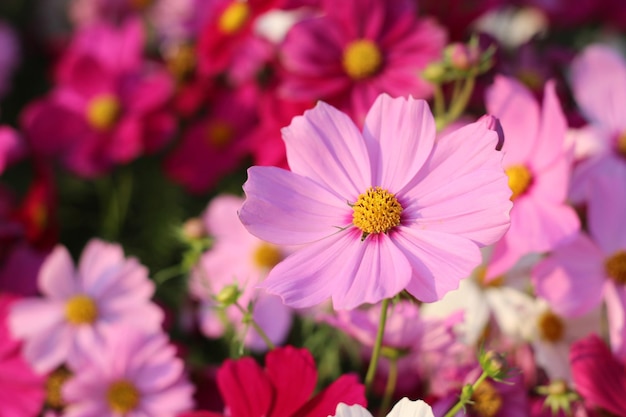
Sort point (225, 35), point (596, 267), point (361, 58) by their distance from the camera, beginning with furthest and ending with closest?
point (225, 35) < point (361, 58) < point (596, 267)

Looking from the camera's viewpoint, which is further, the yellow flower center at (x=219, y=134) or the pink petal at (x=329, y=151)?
the yellow flower center at (x=219, y=134)

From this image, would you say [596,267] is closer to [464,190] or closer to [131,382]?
[464,190]

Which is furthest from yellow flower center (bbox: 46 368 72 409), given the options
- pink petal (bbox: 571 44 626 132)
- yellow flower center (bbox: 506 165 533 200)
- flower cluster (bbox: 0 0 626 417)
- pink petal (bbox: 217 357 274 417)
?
pink petal (bbox: 571 44 626 132)

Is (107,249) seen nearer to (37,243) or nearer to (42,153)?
(37,243)

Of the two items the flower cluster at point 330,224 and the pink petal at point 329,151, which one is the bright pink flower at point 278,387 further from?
the pink petal at point 329,151

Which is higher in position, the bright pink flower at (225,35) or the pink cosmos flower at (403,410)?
the bright pink flower at (225,35)

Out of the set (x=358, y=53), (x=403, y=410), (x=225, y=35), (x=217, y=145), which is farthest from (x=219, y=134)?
(x=403, y=410)

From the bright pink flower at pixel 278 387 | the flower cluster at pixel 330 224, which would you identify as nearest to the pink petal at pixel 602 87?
the flower cluster at pixel 330 224
